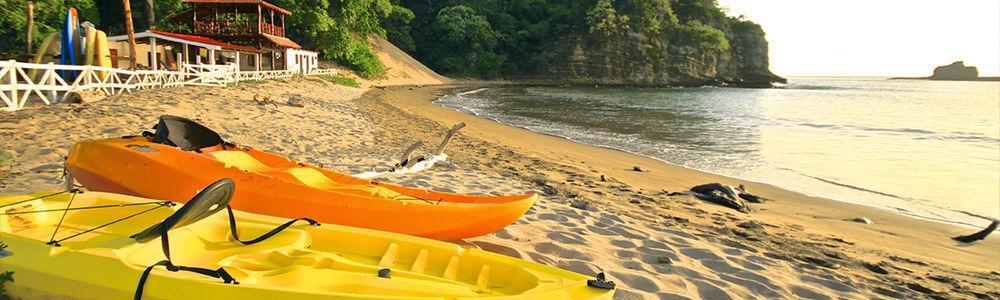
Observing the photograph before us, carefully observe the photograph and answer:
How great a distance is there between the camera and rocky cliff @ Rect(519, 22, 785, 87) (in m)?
70.7

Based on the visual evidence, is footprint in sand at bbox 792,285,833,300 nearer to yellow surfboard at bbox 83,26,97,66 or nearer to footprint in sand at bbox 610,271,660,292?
footprint in sand at bbox 610,271,660,292

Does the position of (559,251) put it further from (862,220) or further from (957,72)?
(957,72)

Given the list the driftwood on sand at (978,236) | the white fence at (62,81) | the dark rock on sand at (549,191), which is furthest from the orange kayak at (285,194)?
the white fence at (62,81)

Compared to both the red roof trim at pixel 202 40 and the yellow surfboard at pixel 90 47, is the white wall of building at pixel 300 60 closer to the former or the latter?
the red roof trim at pixel 202 40

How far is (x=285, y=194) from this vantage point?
15.7ft

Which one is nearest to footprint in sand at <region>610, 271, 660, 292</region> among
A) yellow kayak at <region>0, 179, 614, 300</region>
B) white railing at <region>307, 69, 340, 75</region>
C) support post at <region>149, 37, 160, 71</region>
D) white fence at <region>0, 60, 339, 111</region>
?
yellow kayak at <region>0, 179, 614, 300</region>

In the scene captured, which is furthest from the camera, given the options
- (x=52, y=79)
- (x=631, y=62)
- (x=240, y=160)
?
(x=631, y=62)

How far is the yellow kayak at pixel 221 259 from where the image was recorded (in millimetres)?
2664

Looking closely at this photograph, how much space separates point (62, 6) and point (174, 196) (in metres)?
27.0

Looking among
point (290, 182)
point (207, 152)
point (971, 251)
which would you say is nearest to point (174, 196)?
point (207, 152)

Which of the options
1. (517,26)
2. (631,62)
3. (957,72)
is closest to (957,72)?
(957,72)

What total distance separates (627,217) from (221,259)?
4.59 meters

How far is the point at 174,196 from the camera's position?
4.86 metres

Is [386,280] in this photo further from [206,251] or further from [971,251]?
[971,251]
